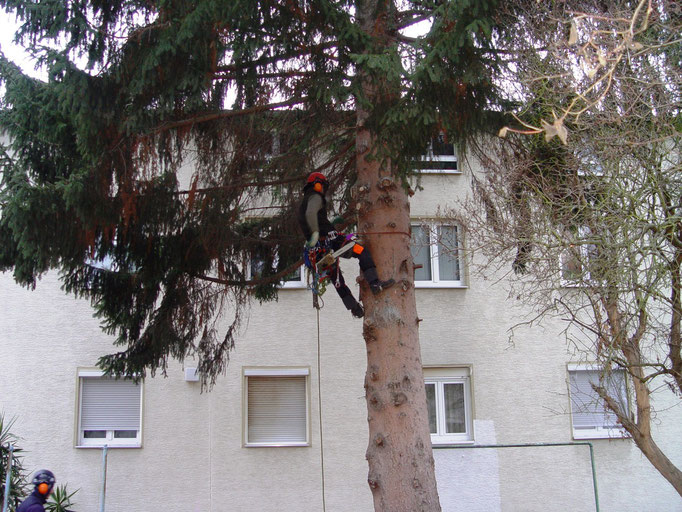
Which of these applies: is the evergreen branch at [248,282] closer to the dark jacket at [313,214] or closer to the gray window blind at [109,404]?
the dark jacket at [313,214]

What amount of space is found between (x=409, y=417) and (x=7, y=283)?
9.41 metres

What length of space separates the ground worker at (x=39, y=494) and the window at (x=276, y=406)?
605cm

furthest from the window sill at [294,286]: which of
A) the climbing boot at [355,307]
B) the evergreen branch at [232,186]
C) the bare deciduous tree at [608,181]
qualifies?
the climbing boot at [355,307]

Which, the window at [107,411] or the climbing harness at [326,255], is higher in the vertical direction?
the climbing harness at [326,255]

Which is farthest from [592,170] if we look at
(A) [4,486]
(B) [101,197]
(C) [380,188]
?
(A) [4,486]

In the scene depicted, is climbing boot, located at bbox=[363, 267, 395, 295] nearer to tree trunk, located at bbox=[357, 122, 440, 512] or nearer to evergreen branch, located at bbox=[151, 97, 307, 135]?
tree trunk, located at bbox=[357, 122, 440, 512]

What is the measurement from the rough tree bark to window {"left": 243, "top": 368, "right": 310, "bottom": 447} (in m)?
6.73

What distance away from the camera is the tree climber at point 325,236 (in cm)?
667

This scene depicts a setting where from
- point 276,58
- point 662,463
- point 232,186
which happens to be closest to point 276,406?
point 232,186

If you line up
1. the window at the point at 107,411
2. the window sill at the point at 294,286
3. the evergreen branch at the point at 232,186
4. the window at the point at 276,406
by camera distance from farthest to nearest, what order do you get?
the window sill at the point at 294,286
the window at the point at 276,406
the window at the point at 107,411
the evergreen branch at the point at 232,186

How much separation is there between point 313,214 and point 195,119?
174 cm

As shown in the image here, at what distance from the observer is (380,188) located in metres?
6.98

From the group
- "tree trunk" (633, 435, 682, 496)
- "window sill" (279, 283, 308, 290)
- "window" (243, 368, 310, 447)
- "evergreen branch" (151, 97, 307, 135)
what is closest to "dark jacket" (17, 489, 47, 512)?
"evergreen branch" (151, 97, 307, 135)

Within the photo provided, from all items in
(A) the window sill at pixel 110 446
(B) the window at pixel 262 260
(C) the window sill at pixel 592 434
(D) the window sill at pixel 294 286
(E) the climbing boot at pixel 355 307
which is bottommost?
(A) the window sill at pixel 110 446
